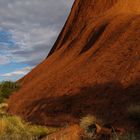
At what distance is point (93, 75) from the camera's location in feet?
110

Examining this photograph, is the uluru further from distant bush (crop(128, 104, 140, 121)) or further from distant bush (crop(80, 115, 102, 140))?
distant bush (crop(80, 115, 102, 140))

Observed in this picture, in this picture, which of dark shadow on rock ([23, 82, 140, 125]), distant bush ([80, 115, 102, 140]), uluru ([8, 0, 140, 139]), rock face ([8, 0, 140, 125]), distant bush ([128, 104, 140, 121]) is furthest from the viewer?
rock face ([8, 0, 140, 125])

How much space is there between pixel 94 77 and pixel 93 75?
524 millimetres

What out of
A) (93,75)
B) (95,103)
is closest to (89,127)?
(95,103)

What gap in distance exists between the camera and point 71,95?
3219cm

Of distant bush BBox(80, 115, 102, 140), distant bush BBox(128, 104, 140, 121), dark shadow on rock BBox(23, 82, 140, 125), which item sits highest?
dark shadow on rock BBox(23, 82, 140, 125)

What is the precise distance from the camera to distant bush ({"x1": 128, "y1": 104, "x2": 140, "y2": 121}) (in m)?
22.3

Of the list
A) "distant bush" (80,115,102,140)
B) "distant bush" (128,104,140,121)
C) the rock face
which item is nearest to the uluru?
the rock face

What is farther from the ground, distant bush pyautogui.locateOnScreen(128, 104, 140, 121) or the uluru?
the uluru

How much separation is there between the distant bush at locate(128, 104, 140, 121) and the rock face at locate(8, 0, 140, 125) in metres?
0.59

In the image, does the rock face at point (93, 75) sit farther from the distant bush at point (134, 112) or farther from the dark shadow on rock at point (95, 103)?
the distant bush at point (134, 112)

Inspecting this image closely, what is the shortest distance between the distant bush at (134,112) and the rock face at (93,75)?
0.59m

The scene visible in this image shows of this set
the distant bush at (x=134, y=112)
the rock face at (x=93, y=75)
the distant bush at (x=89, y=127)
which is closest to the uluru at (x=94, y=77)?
the rock face at (x=93, y=75)

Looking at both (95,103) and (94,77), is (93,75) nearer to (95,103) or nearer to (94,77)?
(94,77)
